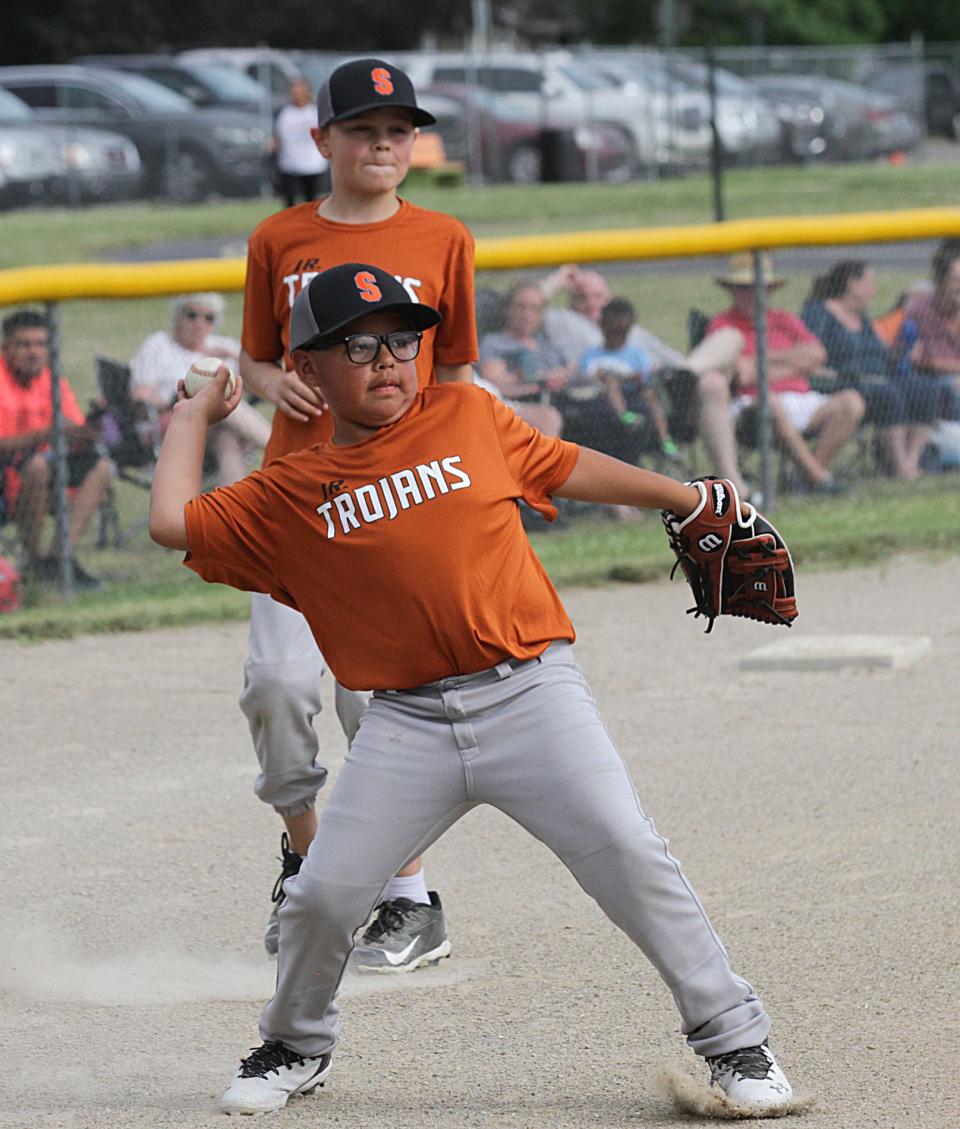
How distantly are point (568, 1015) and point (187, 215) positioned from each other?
62.7 ft

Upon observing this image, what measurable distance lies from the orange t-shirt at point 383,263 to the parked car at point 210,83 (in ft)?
72.3

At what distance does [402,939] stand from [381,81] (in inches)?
79.1

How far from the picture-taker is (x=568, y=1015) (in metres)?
4.14

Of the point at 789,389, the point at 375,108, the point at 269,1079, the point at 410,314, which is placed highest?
the point at 375,108

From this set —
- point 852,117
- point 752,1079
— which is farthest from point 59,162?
point 752,1079

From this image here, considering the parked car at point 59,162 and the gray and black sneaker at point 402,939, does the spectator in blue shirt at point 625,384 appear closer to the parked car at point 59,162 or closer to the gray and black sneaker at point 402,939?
the gray and black sneaker at point 402,939

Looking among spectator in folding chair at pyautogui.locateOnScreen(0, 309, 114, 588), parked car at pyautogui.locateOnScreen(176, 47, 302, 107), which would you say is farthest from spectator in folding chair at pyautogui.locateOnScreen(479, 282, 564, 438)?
parked car at pyautogui.locateOnScreen(176, 47, 302, 107)

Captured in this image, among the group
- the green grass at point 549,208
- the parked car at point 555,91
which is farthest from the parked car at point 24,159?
the parked car at point 555,91

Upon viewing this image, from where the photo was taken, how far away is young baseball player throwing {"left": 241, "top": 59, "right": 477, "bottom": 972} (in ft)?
14.6

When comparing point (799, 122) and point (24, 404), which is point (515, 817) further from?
point (799, 122)

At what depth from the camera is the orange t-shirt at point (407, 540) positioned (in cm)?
354

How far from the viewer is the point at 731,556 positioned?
3924 mm

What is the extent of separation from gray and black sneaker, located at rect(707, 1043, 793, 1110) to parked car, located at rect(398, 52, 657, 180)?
25045 mm

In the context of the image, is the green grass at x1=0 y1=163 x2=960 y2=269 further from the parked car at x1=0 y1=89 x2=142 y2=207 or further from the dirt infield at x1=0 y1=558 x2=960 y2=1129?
the dirt infield at x1=0 y1=558 x2=960 y2=1129
